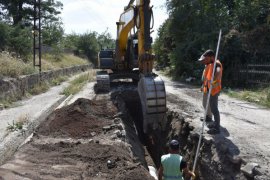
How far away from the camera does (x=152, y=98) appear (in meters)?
9.65

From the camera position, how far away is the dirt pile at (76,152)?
6453 millimetres

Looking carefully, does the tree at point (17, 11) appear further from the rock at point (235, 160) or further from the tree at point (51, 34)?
the rock at point (235, 160)

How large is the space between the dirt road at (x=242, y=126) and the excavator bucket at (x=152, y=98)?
2.98ft

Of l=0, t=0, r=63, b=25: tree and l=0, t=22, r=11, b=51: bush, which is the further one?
l=0, t=0, r=63, b=25: tree

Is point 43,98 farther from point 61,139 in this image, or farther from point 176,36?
point 176,36

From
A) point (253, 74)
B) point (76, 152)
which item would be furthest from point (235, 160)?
point (253, 74)

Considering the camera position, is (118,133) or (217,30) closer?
(118,133)

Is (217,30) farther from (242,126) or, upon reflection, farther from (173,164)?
(173,164)

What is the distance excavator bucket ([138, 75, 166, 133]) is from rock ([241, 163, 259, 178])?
12.0 feet

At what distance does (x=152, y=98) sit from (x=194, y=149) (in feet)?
6.17

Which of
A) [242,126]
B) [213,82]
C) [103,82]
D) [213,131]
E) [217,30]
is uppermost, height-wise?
[217,30]

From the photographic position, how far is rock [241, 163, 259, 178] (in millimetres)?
6133

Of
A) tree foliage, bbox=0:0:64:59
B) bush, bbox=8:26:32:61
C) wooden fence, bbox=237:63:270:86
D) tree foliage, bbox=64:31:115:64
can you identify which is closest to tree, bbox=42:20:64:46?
tree foliage, bbox=0:0:64:59

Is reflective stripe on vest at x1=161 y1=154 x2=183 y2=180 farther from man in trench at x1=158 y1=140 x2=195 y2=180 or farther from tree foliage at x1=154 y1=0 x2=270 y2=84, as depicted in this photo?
tree foliage at x1=154 y1=0 x2=270 y2=84
